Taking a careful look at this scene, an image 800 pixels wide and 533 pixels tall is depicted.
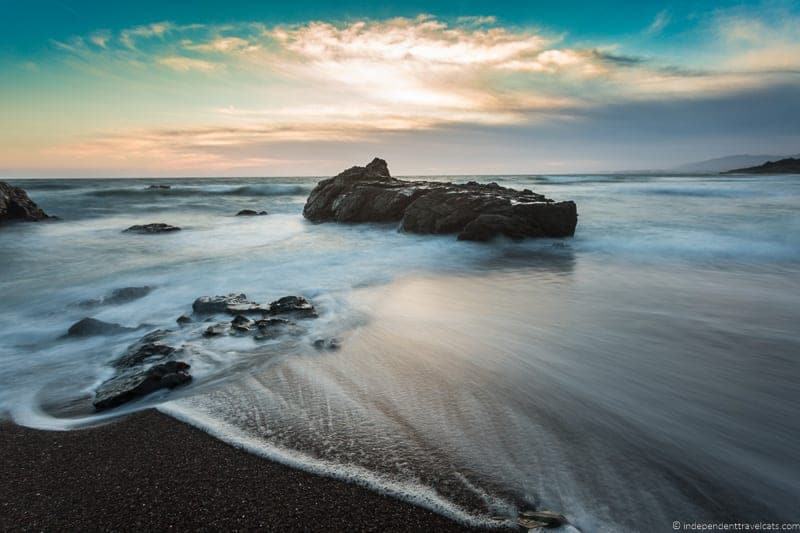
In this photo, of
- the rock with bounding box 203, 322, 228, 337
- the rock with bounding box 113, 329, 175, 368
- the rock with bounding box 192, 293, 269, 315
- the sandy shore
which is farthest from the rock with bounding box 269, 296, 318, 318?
the sandy shore

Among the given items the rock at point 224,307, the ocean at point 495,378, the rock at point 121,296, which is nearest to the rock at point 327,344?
the ocean at point 495,378

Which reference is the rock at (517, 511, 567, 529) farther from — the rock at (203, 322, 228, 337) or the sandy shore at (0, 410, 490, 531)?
the rock at (203, 322, 228, 337)

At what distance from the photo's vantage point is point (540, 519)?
6.79ft

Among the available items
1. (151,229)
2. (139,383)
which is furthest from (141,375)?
(151,229)

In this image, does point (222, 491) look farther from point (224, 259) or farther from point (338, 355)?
point (224, 259)

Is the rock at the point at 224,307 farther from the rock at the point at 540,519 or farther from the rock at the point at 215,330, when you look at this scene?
the rock at the point at 540,519

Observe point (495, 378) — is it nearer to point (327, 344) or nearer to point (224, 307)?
point (327, 344)

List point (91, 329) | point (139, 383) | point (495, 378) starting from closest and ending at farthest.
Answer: point (139, 383), point (495, 378), point (91, 329)

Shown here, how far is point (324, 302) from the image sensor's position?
6480 mm

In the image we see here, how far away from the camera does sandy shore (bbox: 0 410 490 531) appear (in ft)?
6.84

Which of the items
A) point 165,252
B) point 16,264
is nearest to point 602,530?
point 165,252

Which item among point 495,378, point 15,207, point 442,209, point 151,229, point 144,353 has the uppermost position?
point 15,207

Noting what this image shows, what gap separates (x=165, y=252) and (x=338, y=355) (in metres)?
9.42

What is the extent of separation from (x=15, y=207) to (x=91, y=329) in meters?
18.0
